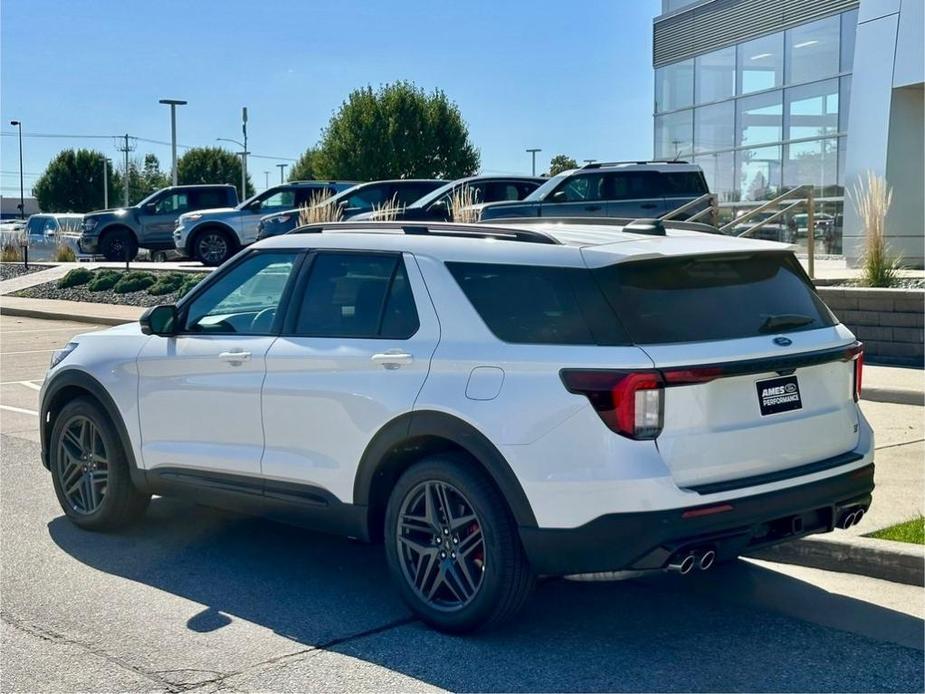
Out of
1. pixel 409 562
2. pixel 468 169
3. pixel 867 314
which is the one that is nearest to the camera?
pixel 409 562

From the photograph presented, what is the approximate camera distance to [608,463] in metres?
4.64

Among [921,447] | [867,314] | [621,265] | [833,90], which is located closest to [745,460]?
[621,265]

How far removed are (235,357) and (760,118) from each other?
24.6 metres

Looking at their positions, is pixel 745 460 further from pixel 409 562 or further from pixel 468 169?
pixel 468 169

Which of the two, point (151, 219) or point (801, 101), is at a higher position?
point (801, 101)

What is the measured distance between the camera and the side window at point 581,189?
19281 millimetres

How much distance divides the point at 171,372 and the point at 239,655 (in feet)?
6.08

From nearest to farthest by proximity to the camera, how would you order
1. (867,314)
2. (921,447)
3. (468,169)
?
(921,447), (867,314), (468,169)

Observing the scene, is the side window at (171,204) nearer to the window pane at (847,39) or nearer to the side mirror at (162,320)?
the window pane at (847,39)

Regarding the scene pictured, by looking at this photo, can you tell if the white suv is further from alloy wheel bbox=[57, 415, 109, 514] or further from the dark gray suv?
the dark gray suv

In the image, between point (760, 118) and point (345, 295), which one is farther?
point (760, 118)

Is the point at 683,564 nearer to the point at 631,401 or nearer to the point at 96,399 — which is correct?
the point at 631,401

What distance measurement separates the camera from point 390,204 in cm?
2136

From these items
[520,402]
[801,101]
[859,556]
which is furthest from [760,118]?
[520,402]
